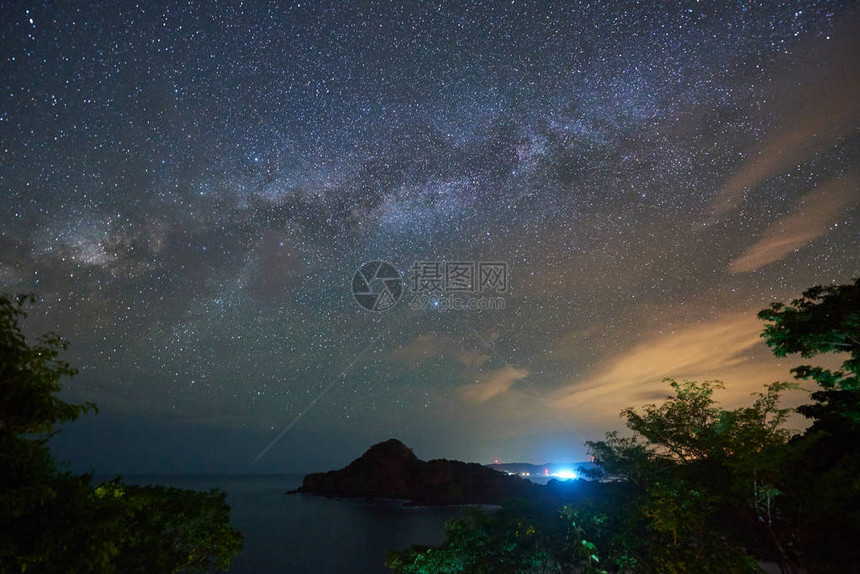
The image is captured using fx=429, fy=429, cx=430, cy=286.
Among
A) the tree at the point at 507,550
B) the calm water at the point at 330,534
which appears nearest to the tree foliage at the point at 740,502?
the tree at the point at 507,550

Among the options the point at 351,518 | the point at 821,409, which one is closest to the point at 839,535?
the point at 821,409

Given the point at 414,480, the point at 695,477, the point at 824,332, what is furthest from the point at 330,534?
the point at 824,332

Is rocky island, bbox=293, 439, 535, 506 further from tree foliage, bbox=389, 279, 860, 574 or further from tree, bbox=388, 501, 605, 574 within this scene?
tree, bbox=388, 501, 605, 574

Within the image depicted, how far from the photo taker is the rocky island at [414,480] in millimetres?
89188

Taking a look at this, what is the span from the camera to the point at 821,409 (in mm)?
16859

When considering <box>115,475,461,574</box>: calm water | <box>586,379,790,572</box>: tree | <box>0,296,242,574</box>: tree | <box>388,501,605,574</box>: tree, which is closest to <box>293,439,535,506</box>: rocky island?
<box>115,475,461,574</box>: calm water

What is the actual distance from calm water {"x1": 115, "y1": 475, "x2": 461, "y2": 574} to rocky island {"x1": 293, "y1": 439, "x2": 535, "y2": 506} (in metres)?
4.56

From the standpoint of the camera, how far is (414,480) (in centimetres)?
9956

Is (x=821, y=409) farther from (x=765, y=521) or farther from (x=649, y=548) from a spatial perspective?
(x=649, y=548)

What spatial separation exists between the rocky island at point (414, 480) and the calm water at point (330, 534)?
4558 millimetres

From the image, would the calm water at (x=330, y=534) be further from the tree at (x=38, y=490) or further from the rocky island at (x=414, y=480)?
the tree at (x=38, y=490)

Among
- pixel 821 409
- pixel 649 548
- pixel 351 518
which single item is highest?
pixel 821 409

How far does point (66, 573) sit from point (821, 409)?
2308 cm

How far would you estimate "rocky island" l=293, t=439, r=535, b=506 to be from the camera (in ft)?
293
